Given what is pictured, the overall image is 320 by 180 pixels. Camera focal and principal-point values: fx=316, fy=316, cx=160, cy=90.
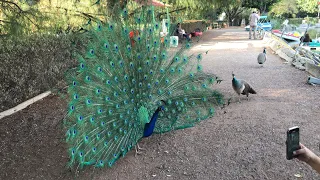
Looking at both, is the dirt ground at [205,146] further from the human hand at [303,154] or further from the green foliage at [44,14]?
the human hand at [303,154]

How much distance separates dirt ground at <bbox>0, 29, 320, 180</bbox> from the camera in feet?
13.9

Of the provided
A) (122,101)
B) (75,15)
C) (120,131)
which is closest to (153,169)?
(120,131)

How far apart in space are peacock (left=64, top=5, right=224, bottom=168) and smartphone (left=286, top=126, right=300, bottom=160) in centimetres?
283

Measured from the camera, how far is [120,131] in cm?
438

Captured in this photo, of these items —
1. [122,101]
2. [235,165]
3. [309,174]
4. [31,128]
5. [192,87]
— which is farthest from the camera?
[31,128]

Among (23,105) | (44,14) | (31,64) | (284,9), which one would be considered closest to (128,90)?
(44,14)

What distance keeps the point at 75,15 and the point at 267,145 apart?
454 centimetres

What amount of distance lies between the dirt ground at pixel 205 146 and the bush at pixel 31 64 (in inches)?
25.1

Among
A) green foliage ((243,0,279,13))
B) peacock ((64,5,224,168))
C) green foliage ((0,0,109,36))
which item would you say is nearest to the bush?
green foliage ((0,0,109,36))

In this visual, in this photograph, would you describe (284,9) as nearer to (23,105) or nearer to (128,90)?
(23,105)

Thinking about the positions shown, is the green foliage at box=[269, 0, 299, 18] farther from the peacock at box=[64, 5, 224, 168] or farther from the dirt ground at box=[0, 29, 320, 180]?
the peacock at box=[64, 5, 224, 168]

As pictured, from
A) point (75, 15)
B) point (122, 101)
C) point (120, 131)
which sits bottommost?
point (120, 131)

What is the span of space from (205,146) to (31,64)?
17.8 ft

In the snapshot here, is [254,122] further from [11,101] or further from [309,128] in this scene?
[11,101]
